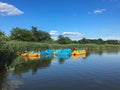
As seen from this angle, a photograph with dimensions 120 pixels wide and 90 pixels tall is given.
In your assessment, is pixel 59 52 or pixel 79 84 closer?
pixel 79 84

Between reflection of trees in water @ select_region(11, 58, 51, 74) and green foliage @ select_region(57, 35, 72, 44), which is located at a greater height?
green foliage @ select_region(57, 35, 72, 44)

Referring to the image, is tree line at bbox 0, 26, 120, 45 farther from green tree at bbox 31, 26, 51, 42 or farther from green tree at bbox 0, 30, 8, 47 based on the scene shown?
green tree at bbox 0, 30, 8, 47

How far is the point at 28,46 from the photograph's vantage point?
47.3 metres

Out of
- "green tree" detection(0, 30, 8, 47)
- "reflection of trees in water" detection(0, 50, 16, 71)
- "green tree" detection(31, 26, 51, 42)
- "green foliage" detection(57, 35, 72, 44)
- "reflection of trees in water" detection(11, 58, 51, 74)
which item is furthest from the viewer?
"green tree" detection(31, 26, 51, 42)

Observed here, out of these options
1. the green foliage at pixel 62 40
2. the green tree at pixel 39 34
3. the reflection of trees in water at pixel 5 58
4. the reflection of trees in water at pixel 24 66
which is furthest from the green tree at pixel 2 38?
the green tree at pixel 39 34

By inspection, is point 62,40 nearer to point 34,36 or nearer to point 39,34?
point 39,34

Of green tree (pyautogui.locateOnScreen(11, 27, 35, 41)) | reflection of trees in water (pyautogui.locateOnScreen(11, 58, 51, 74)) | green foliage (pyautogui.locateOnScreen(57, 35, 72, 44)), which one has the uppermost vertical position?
green tree (pyautogui.locateOnScreen(11, 27, 35, 41))

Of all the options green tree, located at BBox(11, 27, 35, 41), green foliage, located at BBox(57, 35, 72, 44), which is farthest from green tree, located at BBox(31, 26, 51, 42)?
green tree, located at BBox(11, 27, 35, 41)

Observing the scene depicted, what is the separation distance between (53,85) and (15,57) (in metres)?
7.43

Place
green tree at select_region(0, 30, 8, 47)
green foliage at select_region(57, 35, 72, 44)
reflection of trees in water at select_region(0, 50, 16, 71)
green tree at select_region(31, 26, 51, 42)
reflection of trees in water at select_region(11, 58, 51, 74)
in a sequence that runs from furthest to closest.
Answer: green tree at select_region(31, 26, 51, 42) < green foliage at select_region(57, 35, 72, 44) < reflection of trees in water at select_region(11, 58, 51, 74) < reflection of trees in water at select_region(0, 50, 16, 71) < green tree at select_region(0, 30, 8, 47)

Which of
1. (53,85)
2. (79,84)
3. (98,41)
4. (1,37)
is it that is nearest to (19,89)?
(53,85)

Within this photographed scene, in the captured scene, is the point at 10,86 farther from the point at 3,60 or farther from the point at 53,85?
the point at 3,60

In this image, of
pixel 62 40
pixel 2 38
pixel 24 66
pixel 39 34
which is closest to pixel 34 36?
pixel 39 34

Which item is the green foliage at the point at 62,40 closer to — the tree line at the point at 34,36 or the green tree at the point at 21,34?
the tree line at the point at 34,36
